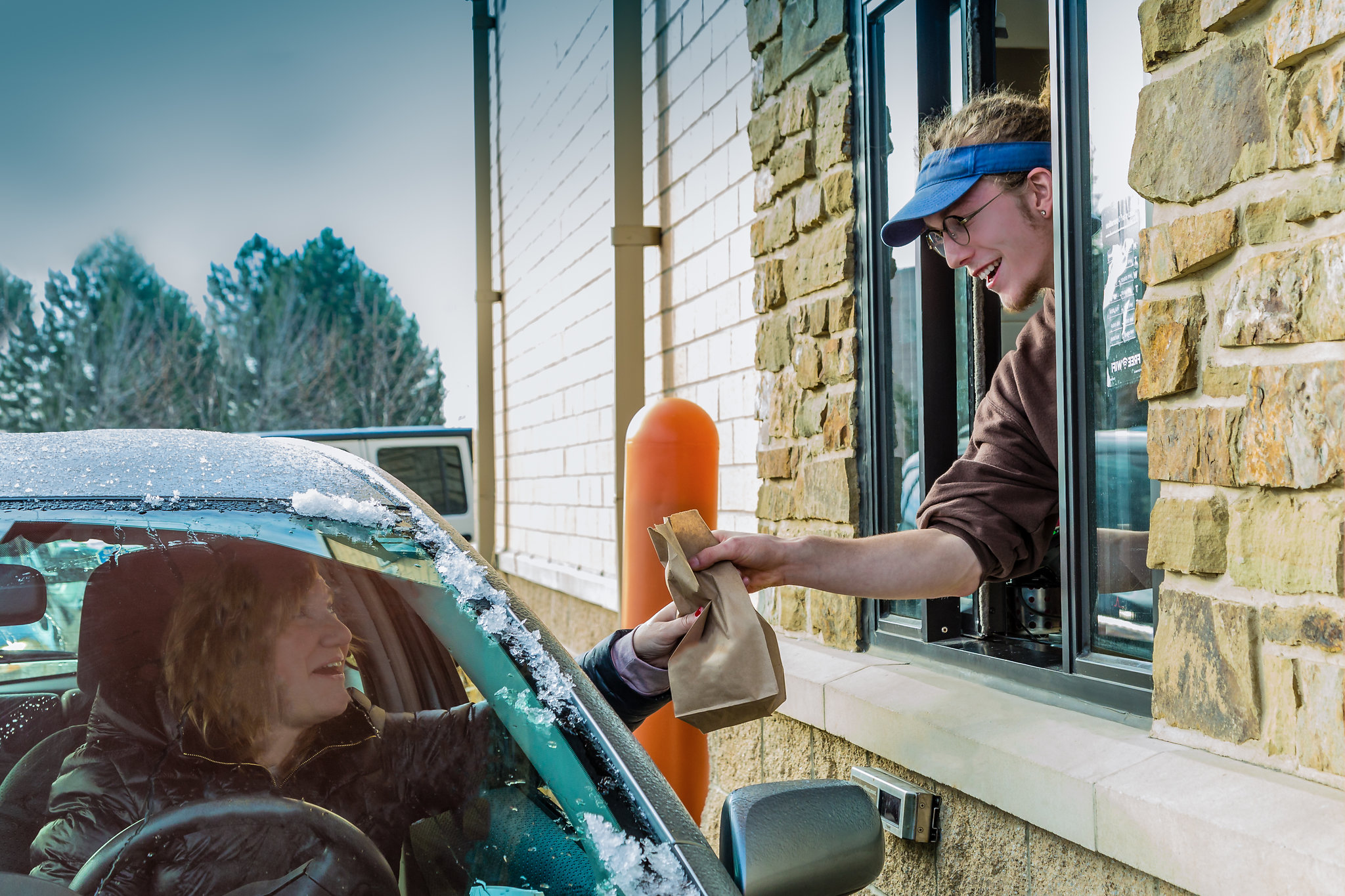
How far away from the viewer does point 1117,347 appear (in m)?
2.20

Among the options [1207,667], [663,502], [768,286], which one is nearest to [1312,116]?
[1207,667]

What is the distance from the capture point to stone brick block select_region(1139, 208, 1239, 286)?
5.83ft

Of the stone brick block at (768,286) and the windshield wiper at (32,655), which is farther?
the stone brick block at (768,286)

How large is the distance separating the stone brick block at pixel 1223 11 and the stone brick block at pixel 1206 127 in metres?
0.04

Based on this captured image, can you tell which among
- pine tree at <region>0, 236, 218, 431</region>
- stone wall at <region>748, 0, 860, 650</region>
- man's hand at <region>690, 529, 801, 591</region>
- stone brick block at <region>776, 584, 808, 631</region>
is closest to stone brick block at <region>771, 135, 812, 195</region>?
stone wall at <region>748, 0, 860, 650</region>

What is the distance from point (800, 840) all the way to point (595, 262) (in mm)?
4880

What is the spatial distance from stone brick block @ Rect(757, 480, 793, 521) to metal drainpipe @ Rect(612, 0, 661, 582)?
5.45 feet

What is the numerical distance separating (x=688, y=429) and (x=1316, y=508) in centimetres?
150

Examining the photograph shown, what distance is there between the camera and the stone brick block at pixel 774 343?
3.43 metres

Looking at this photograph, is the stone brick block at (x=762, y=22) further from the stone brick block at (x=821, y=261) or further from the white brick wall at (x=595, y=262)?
the stone brick block at (x=821, y=261)

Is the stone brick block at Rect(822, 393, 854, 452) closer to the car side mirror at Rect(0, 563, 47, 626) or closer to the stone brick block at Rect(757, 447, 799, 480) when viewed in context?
the stone brick block at Rect(757, 447, 799, 480)

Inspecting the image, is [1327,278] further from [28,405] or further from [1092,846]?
[28,405]

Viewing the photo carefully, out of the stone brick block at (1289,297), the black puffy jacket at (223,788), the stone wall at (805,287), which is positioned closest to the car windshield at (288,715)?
the black puffy jacket at (223,788)

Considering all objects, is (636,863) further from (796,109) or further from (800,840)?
(796,109)
